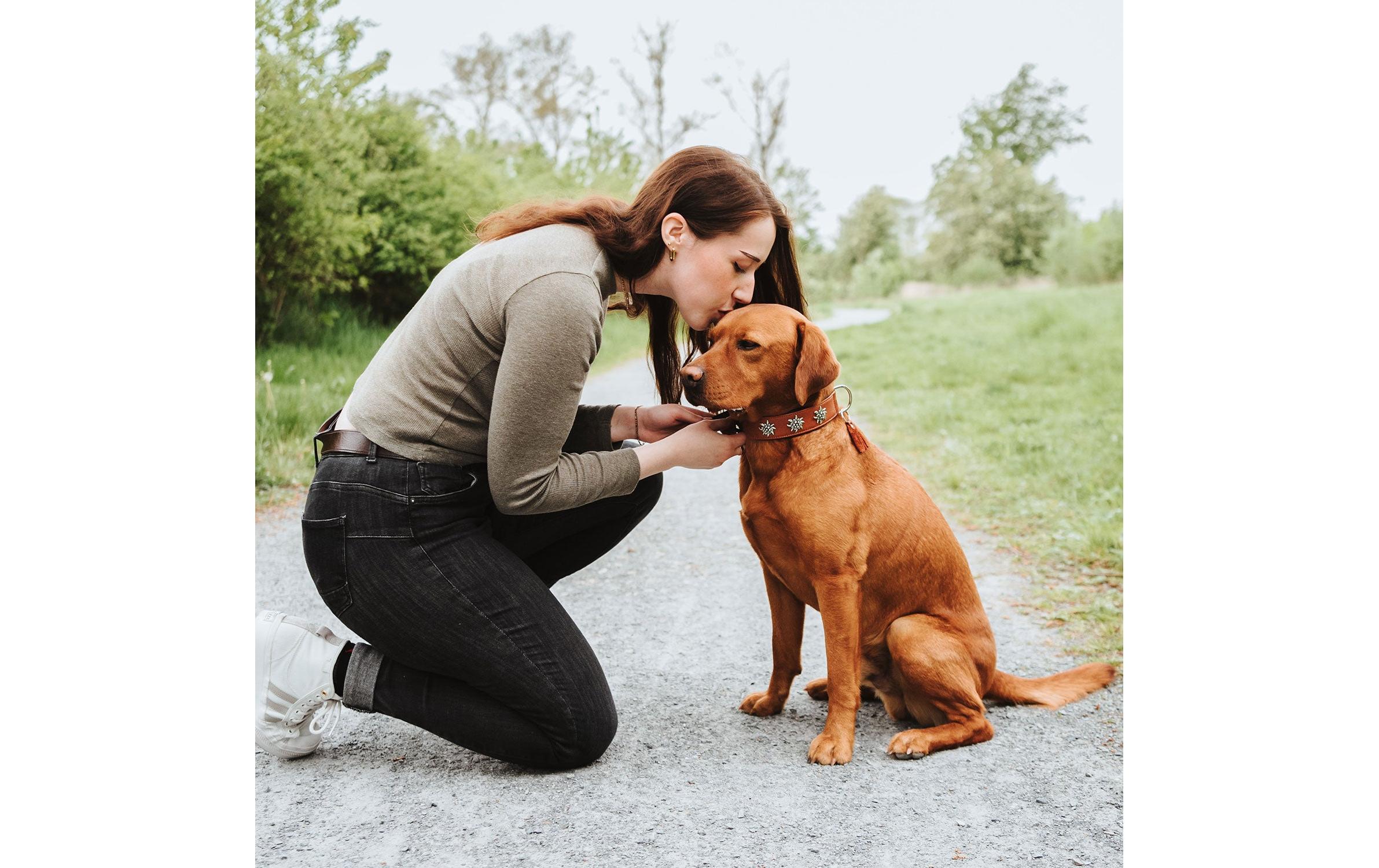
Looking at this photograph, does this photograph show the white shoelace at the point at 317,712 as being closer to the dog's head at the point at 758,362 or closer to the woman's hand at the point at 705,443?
the woman's hand at the point at 705,443

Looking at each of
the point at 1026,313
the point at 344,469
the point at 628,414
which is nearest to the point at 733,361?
the point at 628,414

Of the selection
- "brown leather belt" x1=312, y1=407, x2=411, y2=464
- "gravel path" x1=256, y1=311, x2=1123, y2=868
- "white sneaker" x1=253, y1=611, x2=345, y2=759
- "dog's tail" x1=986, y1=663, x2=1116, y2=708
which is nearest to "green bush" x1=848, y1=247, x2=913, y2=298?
"gravel path" x1=256, y1=311, x2=1123, y2=868

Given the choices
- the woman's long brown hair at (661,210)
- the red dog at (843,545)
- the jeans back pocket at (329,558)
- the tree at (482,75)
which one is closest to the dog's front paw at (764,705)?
the red dog at (843,545)

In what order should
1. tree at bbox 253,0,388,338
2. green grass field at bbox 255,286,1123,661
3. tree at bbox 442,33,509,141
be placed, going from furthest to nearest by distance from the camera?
1. tree at bbox 442,33,509,141
2. tree at bbox 253,0,388,338
3. green grass field at bbox 255,286,1123,661

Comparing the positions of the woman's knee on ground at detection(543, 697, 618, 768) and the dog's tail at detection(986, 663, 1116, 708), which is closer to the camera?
the woman's knee on ground at detection(543, 697, 618, 768)

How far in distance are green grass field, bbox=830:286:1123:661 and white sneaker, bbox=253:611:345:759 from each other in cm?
269

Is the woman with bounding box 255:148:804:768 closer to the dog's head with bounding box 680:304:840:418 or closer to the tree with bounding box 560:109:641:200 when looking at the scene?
the dog's head with bounding box 680:304:840:418

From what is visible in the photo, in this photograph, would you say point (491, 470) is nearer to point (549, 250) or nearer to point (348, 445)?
point (348, 445)

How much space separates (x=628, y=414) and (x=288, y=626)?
3.96 ft

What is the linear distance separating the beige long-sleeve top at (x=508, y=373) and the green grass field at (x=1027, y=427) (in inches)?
89.9

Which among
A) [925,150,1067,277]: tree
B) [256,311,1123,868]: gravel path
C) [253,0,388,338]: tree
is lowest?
[256,311,1123,868]: gravel path

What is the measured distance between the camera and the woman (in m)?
2.54

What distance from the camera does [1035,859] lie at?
7.50 ft

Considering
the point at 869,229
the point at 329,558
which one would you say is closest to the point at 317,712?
the point at 329,558
